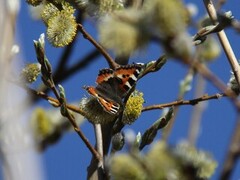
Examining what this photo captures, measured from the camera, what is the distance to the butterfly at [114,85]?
5.60 feet

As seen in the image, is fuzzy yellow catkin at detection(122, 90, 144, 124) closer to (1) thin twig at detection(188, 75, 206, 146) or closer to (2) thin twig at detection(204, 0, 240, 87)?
(1) thin twig at detection(188, 75, 206, 146)

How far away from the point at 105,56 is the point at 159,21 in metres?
0.91

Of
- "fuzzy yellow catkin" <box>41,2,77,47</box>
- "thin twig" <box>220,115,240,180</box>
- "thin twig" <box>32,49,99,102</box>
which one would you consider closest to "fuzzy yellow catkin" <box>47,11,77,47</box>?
"fuzzy yellow catkin" <box>41,2,77,47</box>

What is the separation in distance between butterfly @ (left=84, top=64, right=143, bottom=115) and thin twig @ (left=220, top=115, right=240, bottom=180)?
0.87 metres

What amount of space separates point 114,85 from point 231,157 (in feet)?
3.27

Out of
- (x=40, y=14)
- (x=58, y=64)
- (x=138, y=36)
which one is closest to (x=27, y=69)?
(x=40, y=14)

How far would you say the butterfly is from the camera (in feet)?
5.60

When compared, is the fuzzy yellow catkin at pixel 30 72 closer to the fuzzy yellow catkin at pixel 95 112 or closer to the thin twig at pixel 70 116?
the thin twig at pixel 70 116

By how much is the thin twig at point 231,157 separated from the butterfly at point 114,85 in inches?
34.3

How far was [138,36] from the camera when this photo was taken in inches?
35.3

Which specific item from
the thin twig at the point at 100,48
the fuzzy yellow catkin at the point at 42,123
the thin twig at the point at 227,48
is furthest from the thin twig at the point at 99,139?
the fuzzy yellow catkin at the point at 42,123

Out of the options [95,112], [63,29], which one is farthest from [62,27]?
[95,112]

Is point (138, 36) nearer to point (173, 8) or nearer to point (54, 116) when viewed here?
point (173, 8)

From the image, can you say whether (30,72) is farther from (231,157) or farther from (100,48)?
(231,157)
